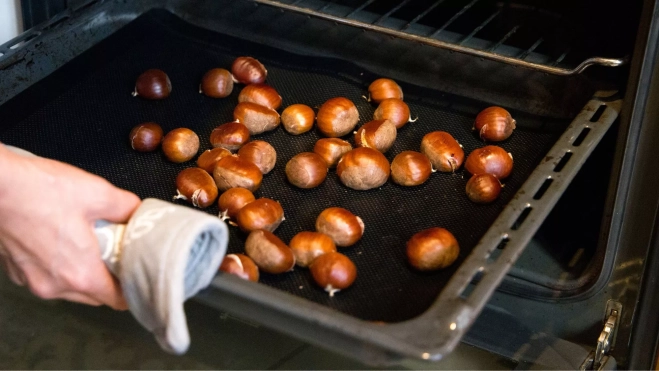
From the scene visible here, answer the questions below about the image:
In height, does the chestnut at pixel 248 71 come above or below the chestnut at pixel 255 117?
above

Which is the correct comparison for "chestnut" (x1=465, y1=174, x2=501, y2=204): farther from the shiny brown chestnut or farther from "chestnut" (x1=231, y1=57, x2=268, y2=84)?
"chestnut" (x1=231, y1=57, x2=268, y2=84)

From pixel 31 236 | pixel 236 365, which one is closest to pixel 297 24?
pixel 236 365

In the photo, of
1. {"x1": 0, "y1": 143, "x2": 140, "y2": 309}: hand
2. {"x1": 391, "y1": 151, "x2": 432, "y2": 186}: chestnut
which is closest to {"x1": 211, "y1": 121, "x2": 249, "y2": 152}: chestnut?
{"x1": 391, "y1": 151, "x2": 432, "y2": 186}: chestnut

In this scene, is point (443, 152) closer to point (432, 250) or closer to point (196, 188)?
point (432, 250)

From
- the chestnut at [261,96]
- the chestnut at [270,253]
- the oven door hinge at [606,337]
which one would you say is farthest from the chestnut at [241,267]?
the oven door hinge at [606,337]

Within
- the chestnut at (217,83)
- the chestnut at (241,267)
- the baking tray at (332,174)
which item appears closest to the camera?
the baking tray at (332,174)

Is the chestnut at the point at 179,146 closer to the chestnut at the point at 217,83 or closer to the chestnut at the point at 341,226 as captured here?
the chestnut at the point at 217,83
